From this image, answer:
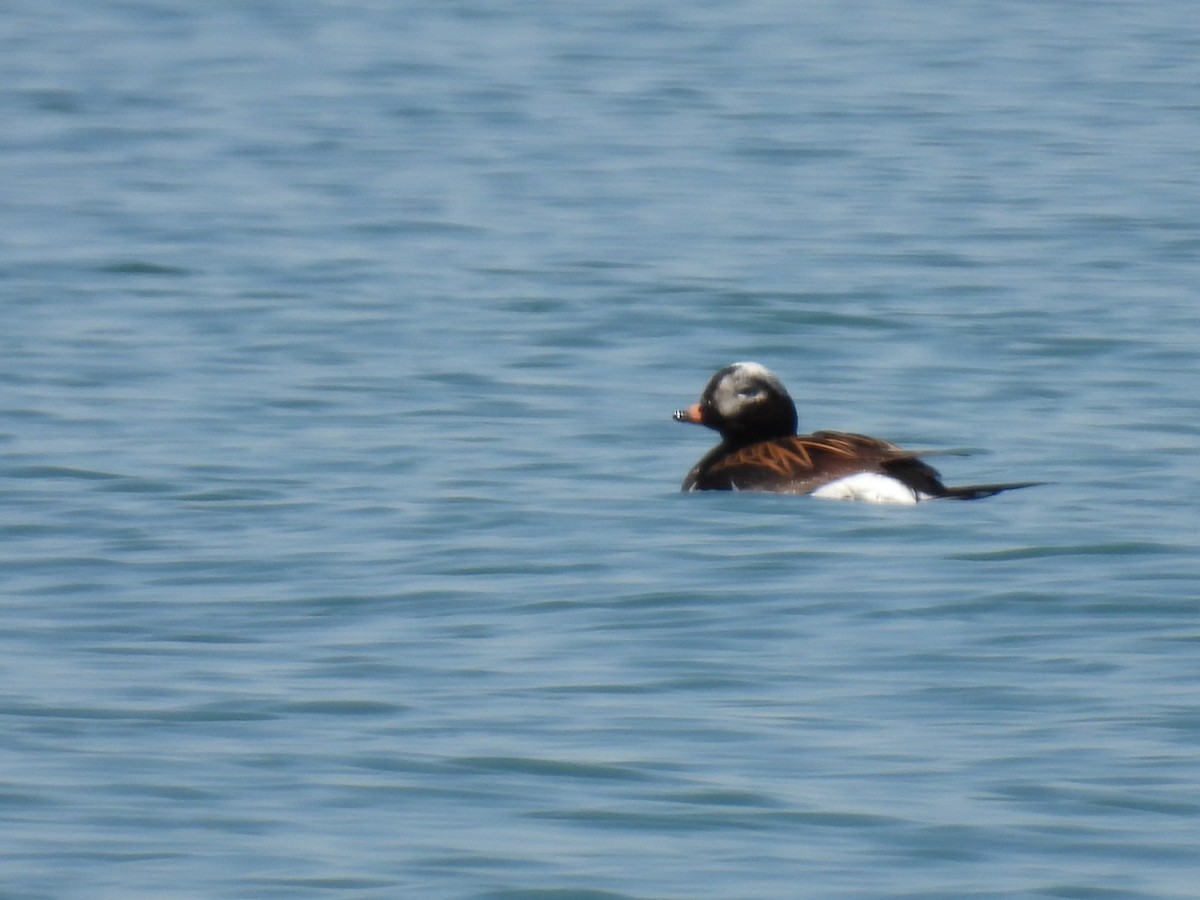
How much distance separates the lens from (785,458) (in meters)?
10.0

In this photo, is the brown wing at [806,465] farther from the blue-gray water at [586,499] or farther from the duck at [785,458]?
the blue-gray water at [586,499]

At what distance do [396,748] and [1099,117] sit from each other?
15.7 m

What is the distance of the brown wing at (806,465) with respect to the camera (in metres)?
9.62

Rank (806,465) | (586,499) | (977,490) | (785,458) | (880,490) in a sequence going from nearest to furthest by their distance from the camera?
(977,490)
(880,490)
(586,499)
(806,465)
(785,458)

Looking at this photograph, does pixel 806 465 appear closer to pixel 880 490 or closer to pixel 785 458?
pixel 785 458

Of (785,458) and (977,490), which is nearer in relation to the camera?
(977,490)

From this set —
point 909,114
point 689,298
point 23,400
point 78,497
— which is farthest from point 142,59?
point 78,497

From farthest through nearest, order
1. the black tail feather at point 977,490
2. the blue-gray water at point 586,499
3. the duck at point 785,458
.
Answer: the duck at point 785,458 < the black tail feather at point 977,490 < the blue-gray water at point 586,499

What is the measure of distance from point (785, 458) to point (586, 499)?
31.5 inches

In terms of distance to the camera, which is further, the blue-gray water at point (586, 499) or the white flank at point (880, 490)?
the white flank at point (880, 490)

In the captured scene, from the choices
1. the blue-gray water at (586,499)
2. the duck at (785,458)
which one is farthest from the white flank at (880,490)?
the blue-gray water at (586,499)

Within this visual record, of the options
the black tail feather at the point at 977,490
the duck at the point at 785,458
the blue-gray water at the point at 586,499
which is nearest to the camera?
the blue-gray water at the point at 586,499

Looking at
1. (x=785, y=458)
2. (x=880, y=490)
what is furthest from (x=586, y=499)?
(x=880, y=490)

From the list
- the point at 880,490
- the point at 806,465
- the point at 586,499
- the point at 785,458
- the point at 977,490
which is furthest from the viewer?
the point at 785,458
